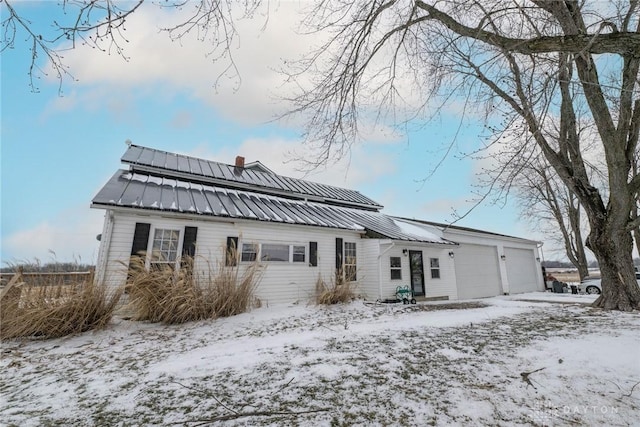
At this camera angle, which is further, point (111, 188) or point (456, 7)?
point (111, 188)

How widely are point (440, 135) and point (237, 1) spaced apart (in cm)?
382

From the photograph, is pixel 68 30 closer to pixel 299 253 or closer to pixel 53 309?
pixel 53 309

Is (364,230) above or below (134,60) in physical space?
below

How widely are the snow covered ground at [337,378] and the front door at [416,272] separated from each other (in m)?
7.45

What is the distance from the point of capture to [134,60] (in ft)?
10.9

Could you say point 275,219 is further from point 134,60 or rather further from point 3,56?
point 3,56

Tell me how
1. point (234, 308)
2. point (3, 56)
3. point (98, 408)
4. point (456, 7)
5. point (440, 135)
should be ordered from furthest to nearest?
point (234, 308) → point (440, 135) → point (456, 7) → point (3, 56) → point (98, 408)

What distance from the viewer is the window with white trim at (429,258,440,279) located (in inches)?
510

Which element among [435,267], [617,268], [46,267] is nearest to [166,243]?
[46,267]

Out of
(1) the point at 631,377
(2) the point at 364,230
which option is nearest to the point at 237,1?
(1) the point at 631,377

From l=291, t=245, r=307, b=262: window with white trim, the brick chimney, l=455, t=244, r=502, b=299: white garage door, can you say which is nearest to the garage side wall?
Answer: l=455, t=244, r=502, b=299: white garage door

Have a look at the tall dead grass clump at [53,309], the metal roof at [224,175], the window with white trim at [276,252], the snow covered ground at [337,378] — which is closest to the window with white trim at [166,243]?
the window with white trim at [276,252]

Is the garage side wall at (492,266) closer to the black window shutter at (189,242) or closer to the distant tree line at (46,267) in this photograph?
the black window shutter at (189,242)

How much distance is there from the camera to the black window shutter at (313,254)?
10.2 meters
